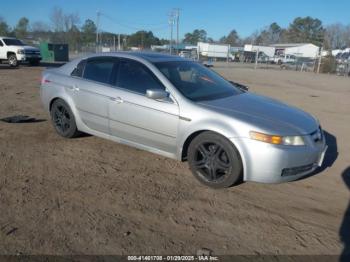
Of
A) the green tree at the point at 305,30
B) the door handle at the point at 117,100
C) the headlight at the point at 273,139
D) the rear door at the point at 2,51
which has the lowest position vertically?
the rear door at the point at 2,51

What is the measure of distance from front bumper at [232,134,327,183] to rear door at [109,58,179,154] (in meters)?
0.97

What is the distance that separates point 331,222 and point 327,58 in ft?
131

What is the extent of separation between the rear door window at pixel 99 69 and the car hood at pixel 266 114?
164 centimetres

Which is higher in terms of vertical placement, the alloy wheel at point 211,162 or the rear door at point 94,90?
the rear door at point 94,90

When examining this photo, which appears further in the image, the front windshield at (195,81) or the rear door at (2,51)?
the rear door at (2,51)

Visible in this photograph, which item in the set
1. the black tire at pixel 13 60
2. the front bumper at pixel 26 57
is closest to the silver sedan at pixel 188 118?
the front bumper at pixel 26 57

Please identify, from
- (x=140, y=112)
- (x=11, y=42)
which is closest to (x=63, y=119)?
(x=140, y=112)

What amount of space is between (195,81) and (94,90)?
1527 mm

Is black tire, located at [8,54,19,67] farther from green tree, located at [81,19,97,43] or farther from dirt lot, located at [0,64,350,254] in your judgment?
green tree, located at [81,19,97,43]

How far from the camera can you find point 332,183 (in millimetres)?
4742

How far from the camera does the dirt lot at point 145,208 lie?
10.5ft

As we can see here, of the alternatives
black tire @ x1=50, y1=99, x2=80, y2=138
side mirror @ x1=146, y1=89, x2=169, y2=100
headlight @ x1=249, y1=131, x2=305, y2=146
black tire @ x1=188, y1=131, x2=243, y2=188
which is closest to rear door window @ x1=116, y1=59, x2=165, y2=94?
side mirror @ x1=146, y1=89, x2=169, y2=100

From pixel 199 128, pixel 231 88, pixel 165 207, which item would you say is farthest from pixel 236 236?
pixel 231 88

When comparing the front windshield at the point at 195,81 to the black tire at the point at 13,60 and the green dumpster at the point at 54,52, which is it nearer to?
the black tire at the point at 13,60
